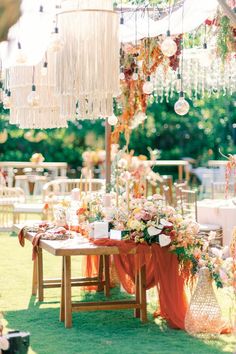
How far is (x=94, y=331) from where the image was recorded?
5.13 meters

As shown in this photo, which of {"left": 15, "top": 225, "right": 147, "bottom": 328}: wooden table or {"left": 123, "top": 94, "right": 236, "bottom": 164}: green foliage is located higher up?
{"left": 123, "top": 94, "right": 236, "bottom": 164}: green foliage

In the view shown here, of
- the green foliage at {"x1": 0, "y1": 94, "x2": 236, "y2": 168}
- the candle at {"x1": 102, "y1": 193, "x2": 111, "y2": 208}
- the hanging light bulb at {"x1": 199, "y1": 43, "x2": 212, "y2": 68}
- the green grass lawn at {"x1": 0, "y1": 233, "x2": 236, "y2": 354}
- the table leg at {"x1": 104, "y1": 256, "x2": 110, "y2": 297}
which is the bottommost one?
the green grass lawn at {"x1": 0, "y1": 233, "x2": 236, "y2": 354}

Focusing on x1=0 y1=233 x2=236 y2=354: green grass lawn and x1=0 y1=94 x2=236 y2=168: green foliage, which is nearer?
x1=0 y1=233 x2=236 y2=354: green grass lawn

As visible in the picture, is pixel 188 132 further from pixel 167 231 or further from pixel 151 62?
pixel 167 231

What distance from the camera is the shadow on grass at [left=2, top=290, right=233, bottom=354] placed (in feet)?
14.9

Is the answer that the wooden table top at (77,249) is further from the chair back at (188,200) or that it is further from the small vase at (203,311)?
the chair back at (188,200)

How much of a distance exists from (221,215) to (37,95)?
4141 mm

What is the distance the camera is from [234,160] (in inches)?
175

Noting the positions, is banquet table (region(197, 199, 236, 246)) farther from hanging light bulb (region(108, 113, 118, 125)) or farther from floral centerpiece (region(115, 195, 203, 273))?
floral centerpiece (region(115, 195, 203, 273))

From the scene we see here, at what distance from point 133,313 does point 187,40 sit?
3.33 meters

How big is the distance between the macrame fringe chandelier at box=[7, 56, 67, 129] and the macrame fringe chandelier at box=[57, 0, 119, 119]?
935 millimetres

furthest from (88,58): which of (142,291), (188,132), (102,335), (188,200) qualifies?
(188,132)

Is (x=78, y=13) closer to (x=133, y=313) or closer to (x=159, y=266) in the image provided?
(x=159, y=266)

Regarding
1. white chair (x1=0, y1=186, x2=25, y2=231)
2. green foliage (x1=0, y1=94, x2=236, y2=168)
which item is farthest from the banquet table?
green foliage (x1=0, y1=94, x2=236, y2=168)
